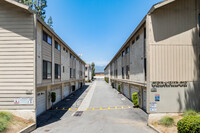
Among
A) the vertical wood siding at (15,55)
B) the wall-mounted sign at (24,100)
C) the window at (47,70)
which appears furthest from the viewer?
the window at (47,70)

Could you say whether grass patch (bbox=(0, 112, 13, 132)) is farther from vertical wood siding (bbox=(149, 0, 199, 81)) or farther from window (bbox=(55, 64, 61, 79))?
vertical wood siding (bbox=(149, 0, 199, 81))

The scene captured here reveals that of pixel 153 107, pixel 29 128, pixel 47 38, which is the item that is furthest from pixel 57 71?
pixel 153 107

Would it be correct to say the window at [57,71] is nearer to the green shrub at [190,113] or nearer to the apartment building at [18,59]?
the apartment building at [18,59]

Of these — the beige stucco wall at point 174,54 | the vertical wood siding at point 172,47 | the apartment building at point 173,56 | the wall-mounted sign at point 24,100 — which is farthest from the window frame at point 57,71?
the vertical wood siding at point 172,47

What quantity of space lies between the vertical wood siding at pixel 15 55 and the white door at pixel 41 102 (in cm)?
286

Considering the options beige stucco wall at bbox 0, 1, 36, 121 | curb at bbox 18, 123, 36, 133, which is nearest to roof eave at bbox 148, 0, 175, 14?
beige stucco wall at bbox 0, 1, 36, 121

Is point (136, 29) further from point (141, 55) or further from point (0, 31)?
point (0, 31)

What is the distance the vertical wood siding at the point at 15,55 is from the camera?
32.3ft

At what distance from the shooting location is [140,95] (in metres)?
14.8

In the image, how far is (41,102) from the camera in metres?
13.3

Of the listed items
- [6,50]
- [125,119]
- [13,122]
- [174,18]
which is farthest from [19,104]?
[174,18]

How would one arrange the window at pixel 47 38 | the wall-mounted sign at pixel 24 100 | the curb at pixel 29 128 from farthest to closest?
1. the window at pixel 47 38
2. the wall-mounted sign at pixel 24 100
3. the curb at pixel 29 128

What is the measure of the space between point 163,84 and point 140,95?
516cm

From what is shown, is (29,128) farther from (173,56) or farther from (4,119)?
(173,56)
